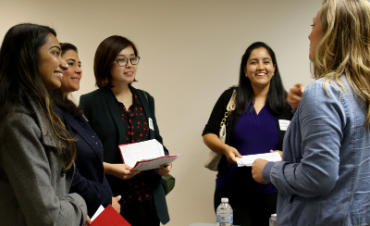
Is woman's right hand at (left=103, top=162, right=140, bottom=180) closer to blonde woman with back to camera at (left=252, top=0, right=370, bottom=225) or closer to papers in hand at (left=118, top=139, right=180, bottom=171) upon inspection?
papers in hand at (left=118, top=139, right=180, bottom=171)

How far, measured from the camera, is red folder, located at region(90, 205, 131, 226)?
1.22m

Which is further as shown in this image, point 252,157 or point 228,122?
point 228,122

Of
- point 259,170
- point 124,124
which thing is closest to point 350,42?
point 259,170

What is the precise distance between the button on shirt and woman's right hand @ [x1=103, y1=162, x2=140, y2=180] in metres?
0.16

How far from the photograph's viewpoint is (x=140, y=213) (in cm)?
203

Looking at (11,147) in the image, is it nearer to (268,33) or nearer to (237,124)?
(237,124)

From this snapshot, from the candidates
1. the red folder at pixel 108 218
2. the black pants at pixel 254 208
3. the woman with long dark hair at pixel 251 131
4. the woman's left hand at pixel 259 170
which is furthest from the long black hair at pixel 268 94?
the red folder at pixel 108 218

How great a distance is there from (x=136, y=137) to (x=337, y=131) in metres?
1.36

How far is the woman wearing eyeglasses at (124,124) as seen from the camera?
2021 millimetres

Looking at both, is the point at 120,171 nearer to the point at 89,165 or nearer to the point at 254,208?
the point at 89,165

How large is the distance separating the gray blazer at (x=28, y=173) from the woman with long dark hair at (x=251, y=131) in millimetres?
1309

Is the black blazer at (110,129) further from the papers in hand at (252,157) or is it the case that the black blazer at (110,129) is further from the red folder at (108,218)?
the red folder at (108,218)

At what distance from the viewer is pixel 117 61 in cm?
217

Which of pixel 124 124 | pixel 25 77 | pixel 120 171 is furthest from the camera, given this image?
pixel 124 124
